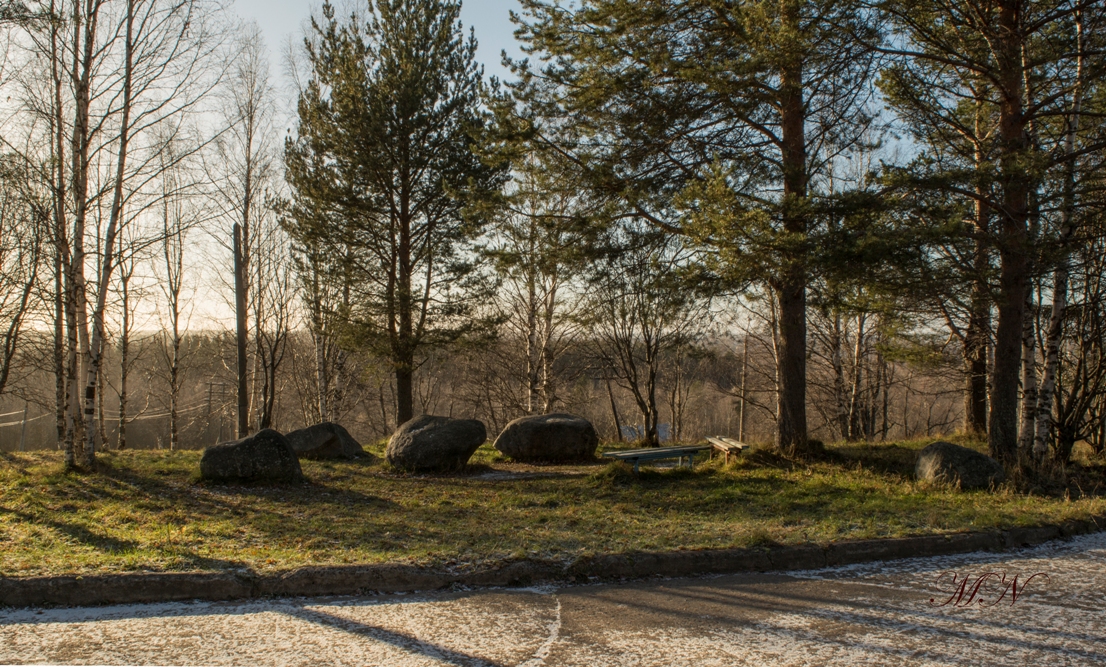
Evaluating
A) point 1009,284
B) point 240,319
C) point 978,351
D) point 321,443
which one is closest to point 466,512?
point 321,443

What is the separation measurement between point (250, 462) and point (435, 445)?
279 cm

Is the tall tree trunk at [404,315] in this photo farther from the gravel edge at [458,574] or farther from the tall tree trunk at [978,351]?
the tall tree trunk at [978,351]

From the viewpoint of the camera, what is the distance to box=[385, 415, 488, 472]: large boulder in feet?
35.0

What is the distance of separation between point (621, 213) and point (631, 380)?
5.89 meters

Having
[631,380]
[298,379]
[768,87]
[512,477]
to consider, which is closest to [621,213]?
[768,87]

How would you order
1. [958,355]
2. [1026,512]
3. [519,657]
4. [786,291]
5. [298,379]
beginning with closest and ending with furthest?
[519,657] < [1026,512] < [786,291] < [958,355] < [298,379]

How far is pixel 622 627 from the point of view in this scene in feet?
12.5

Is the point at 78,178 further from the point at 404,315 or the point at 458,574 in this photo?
the point at 458,574

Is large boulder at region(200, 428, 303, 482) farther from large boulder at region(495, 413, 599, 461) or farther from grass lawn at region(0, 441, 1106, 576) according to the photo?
large boulder at region(495, 413, 599, 461)

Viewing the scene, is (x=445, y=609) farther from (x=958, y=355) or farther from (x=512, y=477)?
(x=958, y=355)

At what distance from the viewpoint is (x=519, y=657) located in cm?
336

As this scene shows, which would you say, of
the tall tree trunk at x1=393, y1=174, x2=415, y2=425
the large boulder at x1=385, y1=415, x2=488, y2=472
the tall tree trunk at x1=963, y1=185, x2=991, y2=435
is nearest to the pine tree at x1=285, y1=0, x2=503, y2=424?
the tall tree trunk at x1=393, y1=174, x2=415, y2=425

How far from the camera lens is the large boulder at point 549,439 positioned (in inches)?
471

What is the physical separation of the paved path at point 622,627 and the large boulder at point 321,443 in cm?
820
